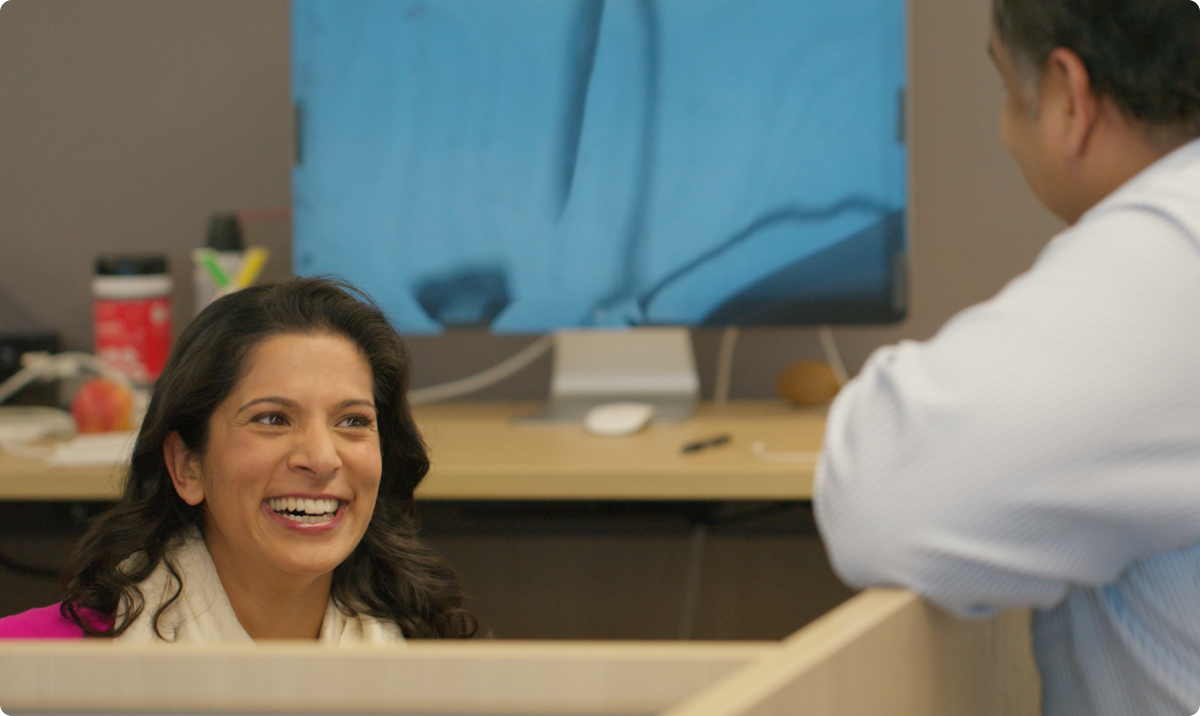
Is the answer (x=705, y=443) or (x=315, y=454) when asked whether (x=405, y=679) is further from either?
(x=705, y=443)

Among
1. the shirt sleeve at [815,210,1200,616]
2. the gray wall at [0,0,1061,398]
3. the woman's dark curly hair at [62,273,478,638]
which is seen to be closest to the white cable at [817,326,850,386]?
the gray wall at [0,0,1061,398]

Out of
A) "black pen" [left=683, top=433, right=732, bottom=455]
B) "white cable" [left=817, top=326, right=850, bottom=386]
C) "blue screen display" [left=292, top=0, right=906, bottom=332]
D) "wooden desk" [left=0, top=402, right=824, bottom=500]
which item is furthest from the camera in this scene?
"white cable" [left=817, top=326, right=850, bottom=386]

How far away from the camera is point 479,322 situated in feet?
5.03

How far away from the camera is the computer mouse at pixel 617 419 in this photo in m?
1.38

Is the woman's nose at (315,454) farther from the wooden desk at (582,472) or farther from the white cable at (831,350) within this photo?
the white cable at (831,350)

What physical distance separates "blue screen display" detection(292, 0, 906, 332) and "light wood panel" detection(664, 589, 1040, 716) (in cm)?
88

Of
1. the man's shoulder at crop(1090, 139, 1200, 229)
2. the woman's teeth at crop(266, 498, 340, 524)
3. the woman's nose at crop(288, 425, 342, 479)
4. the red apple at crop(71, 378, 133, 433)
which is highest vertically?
the man's shoulder at crop(1090, 139, 1200, 229)

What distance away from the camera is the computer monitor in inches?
58.2

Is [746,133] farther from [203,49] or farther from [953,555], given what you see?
[953,555]

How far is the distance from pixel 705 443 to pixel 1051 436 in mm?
798

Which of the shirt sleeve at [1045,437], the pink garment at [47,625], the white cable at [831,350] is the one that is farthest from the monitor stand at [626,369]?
the shirt sleeve at [1045,437]

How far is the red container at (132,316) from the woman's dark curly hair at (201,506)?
64cm

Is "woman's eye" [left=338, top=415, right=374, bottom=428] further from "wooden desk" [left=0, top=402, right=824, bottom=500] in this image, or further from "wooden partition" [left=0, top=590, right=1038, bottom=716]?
"wooden partition" [left=0, top=590, right=1038, bottom=716]

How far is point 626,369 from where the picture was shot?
5.22 feet
